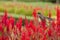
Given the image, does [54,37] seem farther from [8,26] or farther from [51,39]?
[8,26]

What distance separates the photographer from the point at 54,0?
24.7 metres

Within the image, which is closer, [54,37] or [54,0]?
[54,37]

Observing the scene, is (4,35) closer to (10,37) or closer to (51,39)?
(10,37)

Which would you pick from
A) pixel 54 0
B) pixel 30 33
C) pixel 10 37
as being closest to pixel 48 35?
pixel 30 33

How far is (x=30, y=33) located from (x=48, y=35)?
1.03 feet

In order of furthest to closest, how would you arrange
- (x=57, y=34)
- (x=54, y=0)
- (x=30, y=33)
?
1. (x=54, y=0)
2. (x=57, y=34)
3. (x=30, y=33)

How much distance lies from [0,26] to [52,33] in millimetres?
784

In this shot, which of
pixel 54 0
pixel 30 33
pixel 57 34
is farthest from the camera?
pixel 54 0

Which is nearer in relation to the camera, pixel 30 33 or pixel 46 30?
pixel 30 33

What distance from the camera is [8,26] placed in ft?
11.9

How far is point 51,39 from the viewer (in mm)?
3787

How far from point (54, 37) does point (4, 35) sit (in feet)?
2.43

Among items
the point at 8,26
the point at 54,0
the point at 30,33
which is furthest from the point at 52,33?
the point at 54,0

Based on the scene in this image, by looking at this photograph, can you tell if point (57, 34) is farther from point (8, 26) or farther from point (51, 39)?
point (8, 26)
